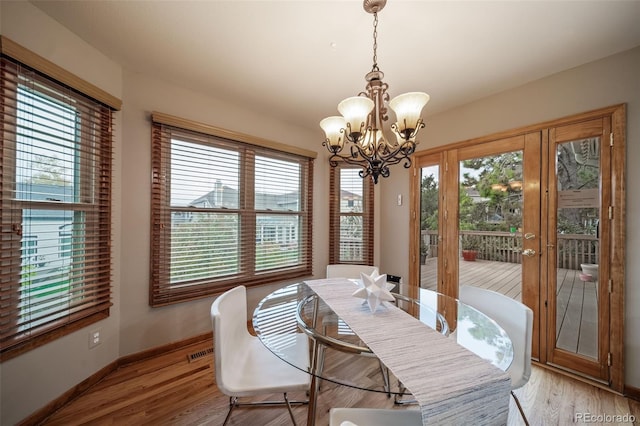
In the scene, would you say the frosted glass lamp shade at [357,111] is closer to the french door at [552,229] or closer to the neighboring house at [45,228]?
the french door at [552,229]

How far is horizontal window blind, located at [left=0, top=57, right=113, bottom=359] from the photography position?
55.6 inches

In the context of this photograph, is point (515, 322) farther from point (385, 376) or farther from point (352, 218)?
point (352, 218)

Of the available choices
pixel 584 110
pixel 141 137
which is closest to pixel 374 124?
pixel 584 110

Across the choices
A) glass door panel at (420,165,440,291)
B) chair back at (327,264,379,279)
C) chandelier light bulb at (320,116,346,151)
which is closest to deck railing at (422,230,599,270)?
glass door panel at (420,165,440,291)

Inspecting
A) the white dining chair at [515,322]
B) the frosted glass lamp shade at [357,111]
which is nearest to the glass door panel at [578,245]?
the white dining chair at [515,322]

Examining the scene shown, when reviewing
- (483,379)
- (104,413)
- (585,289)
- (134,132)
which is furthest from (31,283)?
(585,289)

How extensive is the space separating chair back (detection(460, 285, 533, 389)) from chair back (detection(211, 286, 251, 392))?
1.43m

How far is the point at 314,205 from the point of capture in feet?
11.1

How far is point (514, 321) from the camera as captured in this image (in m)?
1.51

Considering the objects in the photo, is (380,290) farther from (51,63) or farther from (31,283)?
(51,63)

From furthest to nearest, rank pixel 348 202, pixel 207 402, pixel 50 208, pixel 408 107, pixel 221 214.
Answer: pixel 348 202
pixel 221 214
pixel 207 402
pixel 50 208
pixel 408 107

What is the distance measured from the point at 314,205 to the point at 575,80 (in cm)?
274

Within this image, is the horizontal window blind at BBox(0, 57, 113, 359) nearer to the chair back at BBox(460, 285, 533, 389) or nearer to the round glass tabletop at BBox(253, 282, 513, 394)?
the round glass tabletop at BBox(253, 282, 513, 394)

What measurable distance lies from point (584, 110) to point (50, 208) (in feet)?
13.1
